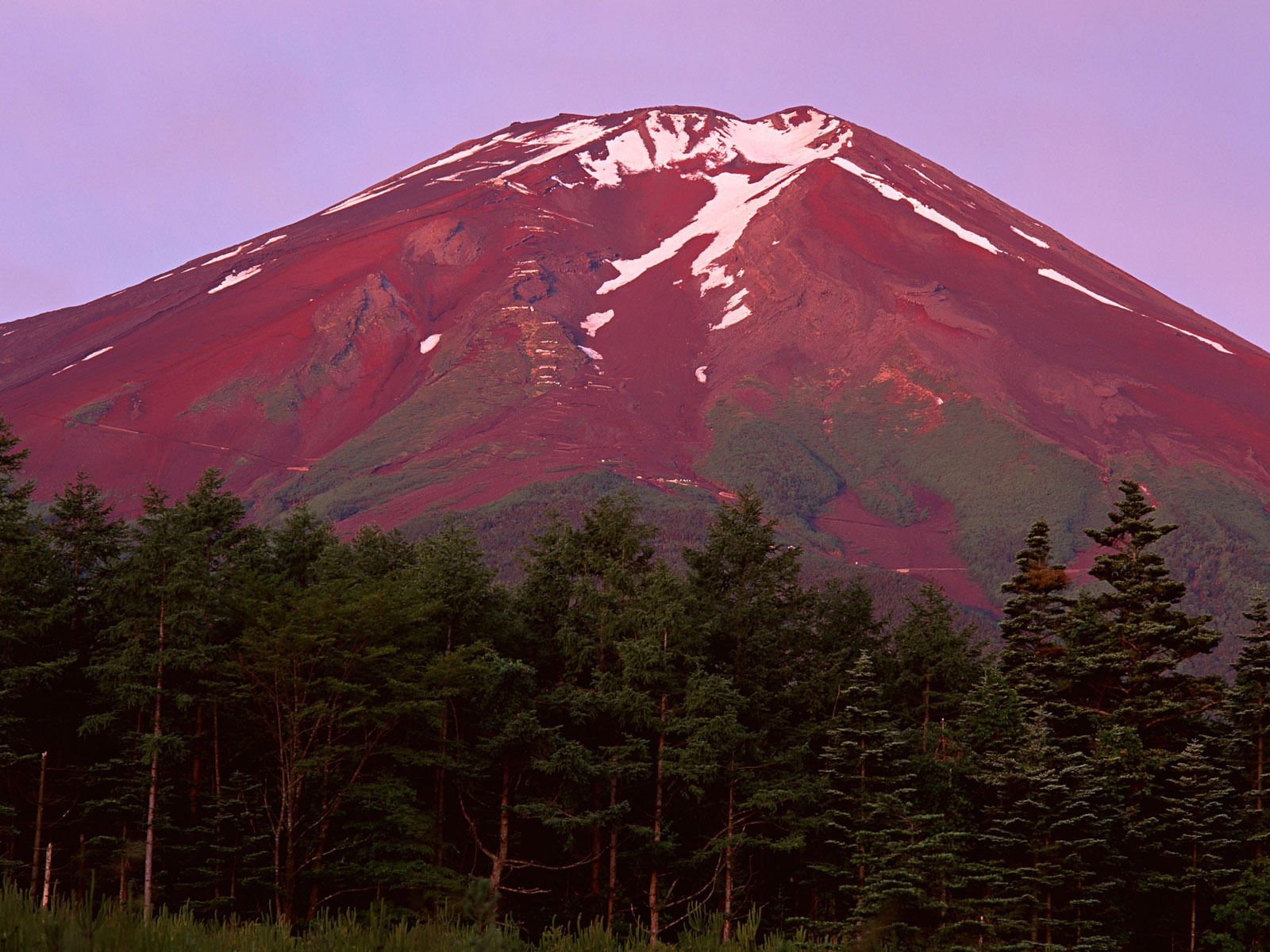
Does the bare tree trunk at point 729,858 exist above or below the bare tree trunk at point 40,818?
below

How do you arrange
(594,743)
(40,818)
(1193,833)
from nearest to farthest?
(40,818) < (594,743) < (1193,833)

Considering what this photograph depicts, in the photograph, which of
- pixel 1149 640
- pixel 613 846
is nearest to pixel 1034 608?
pixel 1149 640

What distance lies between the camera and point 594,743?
40.0m

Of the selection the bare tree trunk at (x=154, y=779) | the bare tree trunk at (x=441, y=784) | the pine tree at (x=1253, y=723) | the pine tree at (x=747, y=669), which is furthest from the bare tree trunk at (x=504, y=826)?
the pine tree at (x=1253, y=723)

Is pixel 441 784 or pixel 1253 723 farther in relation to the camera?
pixel 1253 723

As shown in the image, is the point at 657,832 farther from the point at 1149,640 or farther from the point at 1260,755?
the point at 1260,755

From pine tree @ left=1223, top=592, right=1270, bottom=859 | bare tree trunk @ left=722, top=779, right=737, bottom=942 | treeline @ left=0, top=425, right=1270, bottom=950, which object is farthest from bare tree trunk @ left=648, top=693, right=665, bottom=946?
pine tree @ left=1223, top=592, right=1270, bottom=859

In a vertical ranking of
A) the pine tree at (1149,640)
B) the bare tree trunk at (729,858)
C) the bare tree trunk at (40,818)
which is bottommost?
the bare tree trunk at (729,858)

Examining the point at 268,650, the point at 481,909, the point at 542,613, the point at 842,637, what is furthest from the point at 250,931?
the point at 842,637

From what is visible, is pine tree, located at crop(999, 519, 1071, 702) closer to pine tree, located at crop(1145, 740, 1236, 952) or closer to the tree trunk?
pine tree, located at crop(1145, 740, 1236, 952)

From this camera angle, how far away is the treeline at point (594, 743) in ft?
109

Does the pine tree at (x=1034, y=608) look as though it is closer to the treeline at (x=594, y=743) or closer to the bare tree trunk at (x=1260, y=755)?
the treeline at (x=594, y=743)

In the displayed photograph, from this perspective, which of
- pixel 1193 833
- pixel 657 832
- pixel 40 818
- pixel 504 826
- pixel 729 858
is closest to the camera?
pixel 40 818

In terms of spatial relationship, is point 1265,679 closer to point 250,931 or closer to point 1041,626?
point 1041,626
